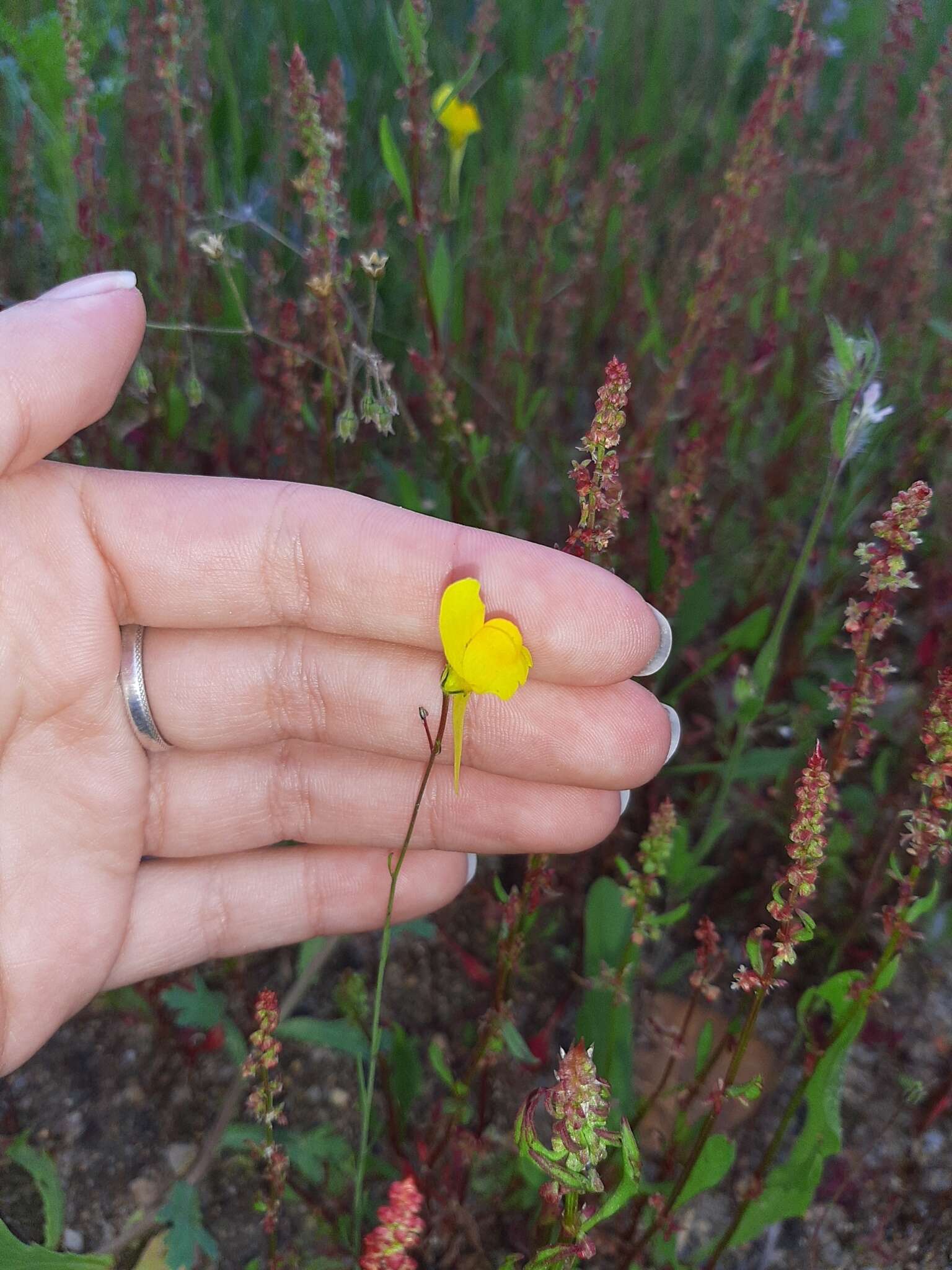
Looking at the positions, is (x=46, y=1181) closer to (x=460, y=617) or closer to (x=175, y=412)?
(x=460, y=617)

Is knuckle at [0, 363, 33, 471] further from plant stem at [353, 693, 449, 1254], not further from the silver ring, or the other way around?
plant stem at [353, 693, 449, 1254]

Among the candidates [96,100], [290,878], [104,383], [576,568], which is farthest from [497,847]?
[96,100]

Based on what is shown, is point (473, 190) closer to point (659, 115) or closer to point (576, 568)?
point (659, 115)

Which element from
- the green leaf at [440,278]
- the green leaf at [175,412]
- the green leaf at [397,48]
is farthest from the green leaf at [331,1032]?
the green leaf at [397,48]

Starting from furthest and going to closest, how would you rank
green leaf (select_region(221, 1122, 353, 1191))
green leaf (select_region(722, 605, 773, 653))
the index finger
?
green leaf (select_region(722, 605, 773, 653)), green leaf (select_region(221, 1122, 353, 1191)), the index finger

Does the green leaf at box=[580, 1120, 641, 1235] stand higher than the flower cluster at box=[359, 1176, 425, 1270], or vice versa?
the green leaf at box=[580, 1120, 641, 1235]

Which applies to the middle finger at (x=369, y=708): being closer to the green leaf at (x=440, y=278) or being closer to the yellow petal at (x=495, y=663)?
the yellow petal at (x=495, y=663)

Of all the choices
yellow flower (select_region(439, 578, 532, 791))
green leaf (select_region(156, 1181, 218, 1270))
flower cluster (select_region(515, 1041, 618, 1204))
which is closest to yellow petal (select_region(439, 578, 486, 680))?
yellow flower (select_region(439, 578, 532, 791))
